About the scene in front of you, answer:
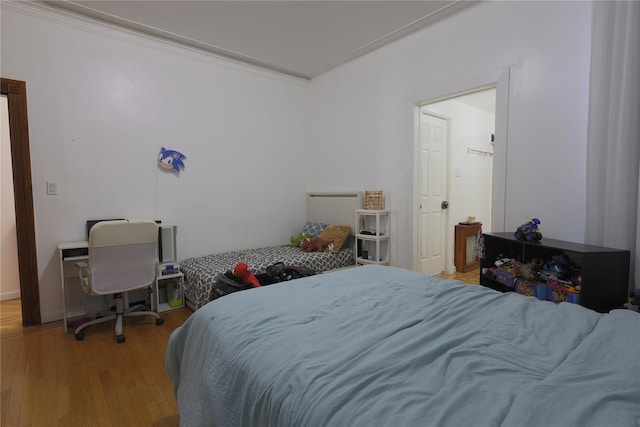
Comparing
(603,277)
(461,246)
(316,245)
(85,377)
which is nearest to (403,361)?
(603,277)

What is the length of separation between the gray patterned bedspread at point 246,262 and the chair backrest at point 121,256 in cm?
43

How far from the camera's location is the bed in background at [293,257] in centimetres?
294

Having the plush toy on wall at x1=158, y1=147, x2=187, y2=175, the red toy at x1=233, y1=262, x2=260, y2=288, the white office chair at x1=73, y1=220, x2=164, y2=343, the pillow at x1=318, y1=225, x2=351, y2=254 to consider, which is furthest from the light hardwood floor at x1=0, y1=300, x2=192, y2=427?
the pillow at x1=318, y1=225, x2=351, y2=254

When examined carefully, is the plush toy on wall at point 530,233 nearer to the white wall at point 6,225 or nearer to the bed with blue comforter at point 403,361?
the bed with blue comforter at point 403,361

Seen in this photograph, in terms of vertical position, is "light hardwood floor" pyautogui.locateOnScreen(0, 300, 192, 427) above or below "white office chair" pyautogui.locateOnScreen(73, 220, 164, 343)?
below

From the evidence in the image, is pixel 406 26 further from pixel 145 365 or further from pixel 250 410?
pixel 145 365

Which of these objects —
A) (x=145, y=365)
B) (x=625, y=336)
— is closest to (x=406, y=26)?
(x=625, y=336)

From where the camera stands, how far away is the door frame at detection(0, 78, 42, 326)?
→ 2615mm

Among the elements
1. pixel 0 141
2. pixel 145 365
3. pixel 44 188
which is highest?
pixel 0 141

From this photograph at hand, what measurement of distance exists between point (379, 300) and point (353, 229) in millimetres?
2468

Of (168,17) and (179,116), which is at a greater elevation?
(168,17)

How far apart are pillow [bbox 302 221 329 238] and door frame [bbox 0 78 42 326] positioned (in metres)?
2.74

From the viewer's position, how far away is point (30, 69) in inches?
105

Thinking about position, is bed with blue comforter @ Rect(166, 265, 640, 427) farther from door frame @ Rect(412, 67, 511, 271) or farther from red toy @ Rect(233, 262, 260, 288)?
door frame @ Rect(412, 67, 511, 271)
